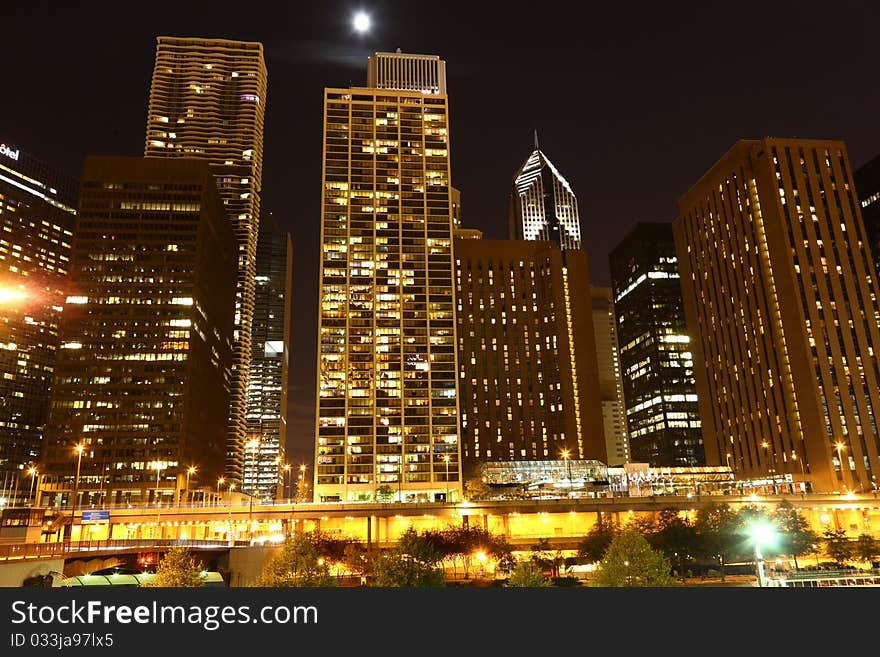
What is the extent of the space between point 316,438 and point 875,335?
159m

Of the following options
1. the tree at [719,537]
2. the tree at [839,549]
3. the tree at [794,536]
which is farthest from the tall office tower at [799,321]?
the tree at [719,537]

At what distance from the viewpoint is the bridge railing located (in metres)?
49.3

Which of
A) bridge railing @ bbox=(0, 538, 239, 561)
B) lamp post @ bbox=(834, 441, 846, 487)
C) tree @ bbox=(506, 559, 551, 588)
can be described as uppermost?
lamp post @ bbox=(834, 441, 846, 487)

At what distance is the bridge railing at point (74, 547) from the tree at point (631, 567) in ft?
134

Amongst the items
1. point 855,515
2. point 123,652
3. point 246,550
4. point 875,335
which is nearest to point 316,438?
point 246,550

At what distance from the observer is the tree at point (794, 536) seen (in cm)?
9138

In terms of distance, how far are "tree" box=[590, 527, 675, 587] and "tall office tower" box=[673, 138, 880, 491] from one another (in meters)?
132

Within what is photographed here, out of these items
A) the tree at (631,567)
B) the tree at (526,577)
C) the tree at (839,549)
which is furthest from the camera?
the tree at (839,549)

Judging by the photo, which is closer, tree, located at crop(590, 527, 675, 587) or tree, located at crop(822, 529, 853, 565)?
tree, located at crop(590, 527, 675, 587)

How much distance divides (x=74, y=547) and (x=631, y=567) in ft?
192

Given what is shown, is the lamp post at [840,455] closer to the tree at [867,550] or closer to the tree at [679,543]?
the tree at [867,550]

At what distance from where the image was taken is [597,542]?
99.1 metres

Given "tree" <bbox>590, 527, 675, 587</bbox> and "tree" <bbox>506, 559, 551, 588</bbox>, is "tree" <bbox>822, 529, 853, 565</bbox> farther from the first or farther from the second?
"tree" <bbox>506, 559, 551, 588</bbox>

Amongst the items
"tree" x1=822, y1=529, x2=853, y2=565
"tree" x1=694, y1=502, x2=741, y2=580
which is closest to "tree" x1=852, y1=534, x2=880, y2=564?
"tree" x1=822, y1=529, x2=853, y2=565
